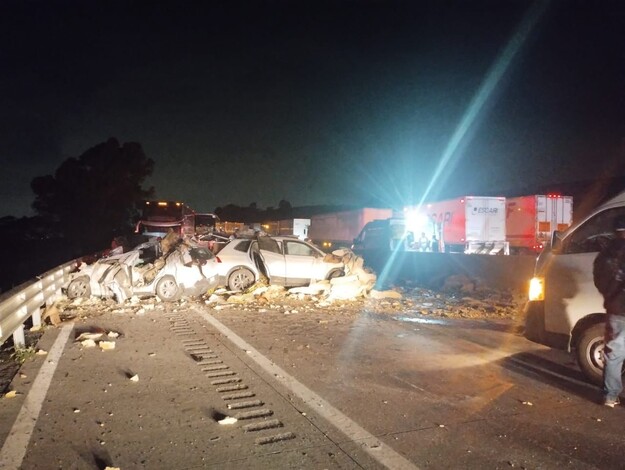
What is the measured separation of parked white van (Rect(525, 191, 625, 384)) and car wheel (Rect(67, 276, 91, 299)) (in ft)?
31.6

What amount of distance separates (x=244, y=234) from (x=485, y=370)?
9079 mm

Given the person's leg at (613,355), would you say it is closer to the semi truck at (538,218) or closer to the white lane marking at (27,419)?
the white lane marking at (27,419)

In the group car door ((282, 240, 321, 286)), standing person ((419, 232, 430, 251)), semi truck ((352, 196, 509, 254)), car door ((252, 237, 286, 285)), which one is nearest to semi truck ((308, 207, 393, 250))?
semi truck ((352, 196, 509, 254))

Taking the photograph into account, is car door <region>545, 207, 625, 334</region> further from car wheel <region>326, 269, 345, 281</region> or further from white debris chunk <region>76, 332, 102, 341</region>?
car wheel <region>326, 269, 345, 281</region>

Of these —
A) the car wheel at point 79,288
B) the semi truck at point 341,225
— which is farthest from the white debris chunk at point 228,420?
the semi truck at point 341,225

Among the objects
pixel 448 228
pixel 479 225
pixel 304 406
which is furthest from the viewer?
pixel 448 228

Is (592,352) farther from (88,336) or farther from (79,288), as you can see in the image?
(79,288)

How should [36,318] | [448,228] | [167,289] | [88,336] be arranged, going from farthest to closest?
[448,228], [167,289], [36,318], [88,336]

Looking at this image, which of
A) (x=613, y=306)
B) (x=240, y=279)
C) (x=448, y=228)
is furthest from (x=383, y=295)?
(x=448, y=228)

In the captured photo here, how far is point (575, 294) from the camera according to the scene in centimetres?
581

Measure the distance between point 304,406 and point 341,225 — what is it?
4131 cm

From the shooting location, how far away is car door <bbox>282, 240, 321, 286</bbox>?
45.2ft

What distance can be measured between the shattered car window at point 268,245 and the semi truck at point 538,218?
15545 mm

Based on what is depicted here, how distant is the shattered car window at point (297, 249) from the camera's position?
14.0 metres
